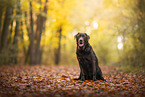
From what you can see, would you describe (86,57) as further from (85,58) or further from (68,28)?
(68,28)

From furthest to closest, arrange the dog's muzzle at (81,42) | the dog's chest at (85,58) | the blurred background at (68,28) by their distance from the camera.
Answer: the blurred background at (68,28) < the dog's chest at (85,58) < the dog's muzzle at (81,42)

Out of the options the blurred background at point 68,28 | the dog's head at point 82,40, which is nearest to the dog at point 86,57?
the dog's head at point 82,40

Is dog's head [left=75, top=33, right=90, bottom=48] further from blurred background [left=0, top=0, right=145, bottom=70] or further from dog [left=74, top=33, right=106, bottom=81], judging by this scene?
blurred background [left=0, top=0, right=145, bottom=70]

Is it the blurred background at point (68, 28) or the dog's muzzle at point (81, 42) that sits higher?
the blurred background at point (68, 28)

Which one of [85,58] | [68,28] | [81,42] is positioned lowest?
[85,58]

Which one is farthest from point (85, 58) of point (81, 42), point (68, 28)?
point (68, 28)

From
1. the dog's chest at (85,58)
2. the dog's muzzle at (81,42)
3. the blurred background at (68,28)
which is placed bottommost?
the dog's chest at (85,58)

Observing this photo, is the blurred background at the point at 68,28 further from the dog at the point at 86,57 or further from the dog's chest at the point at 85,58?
the dog's chest at the point at 85,58

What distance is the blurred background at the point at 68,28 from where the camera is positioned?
10344 millimetres

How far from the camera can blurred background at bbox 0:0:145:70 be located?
10.3 meters

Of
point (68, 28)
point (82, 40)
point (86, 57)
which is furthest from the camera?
point (68, 28)

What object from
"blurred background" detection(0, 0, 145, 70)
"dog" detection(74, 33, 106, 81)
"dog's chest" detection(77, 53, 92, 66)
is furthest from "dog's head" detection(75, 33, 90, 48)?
"blurred background" detection(0, 0, 145, 70)

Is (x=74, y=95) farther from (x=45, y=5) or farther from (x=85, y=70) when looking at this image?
(x=45, y=5)

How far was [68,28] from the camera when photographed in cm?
1917
